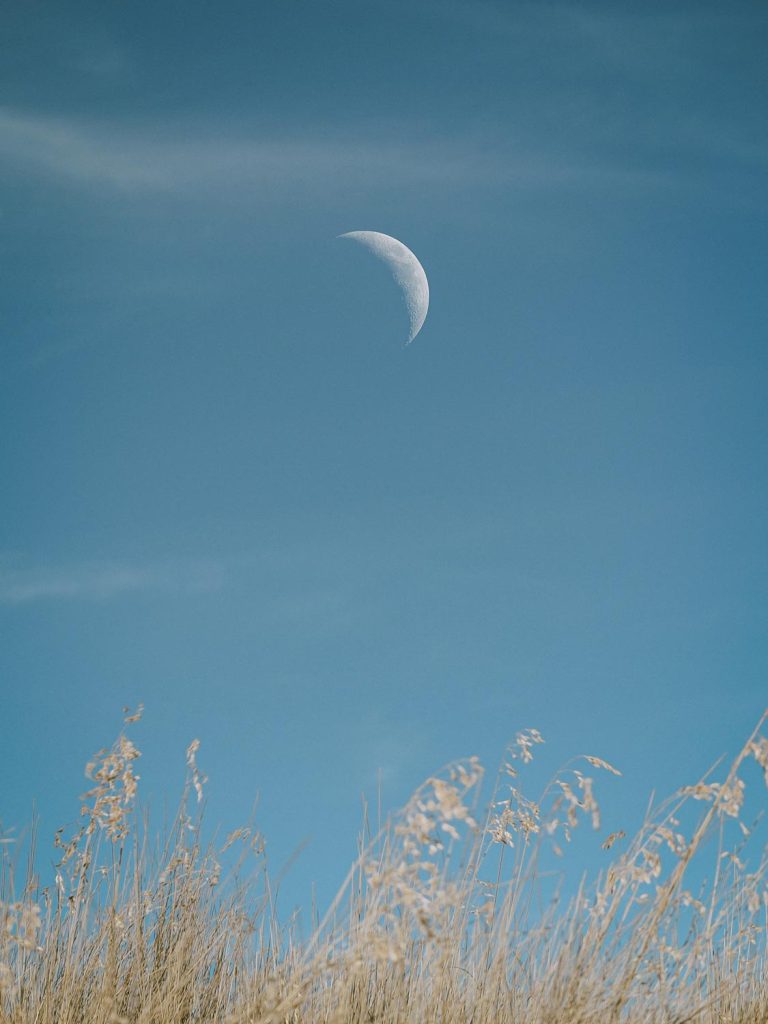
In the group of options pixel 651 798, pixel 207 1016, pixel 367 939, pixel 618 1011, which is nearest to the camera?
pixel 367 939

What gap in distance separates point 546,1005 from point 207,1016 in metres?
1.75

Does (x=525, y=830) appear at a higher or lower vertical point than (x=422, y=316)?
lower

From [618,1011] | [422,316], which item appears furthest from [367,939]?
[422,316]

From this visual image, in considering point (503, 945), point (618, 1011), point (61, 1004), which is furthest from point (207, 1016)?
point (618, 1011)

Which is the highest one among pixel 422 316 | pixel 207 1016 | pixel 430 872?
pixel 422 316

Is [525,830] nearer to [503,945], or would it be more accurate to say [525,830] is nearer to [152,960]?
[503,945]

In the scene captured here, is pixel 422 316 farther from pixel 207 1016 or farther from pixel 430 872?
pixel 430 872

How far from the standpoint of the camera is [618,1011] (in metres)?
3.34

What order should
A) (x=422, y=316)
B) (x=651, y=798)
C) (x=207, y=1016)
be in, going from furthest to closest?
(x=422, y=316), (x=207, y=1016), (x=651, y=798)

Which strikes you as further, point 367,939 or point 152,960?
→ point 152,960

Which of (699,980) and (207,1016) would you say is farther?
(207,1016)

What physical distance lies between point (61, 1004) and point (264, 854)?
1.12 meters

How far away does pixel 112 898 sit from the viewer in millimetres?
4273

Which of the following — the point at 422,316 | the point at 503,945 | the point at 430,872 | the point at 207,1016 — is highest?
the point at 422,316
